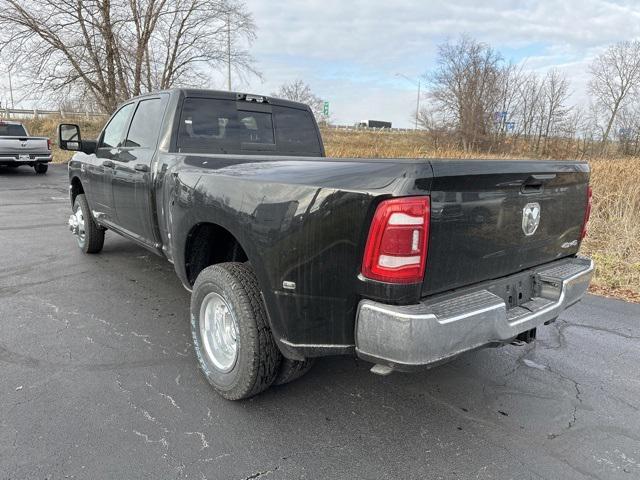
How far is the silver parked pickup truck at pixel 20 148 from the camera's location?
51.8ft

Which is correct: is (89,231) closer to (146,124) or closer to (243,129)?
(146,124)

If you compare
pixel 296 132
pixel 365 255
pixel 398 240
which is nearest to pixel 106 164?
pixel 296 132

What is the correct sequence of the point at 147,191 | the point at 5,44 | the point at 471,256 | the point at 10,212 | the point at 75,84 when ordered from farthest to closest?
the point at 75,84 → the point at 5,44 → the point at 10,212 → the point at 147,191 → the point at 471,256

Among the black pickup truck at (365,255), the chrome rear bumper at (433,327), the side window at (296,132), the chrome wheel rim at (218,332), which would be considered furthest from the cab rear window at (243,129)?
the chrome rear bumper at (433,327)

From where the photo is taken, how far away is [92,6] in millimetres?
20594

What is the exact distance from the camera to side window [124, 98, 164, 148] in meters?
4.02

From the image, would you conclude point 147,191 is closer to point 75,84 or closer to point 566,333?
point 566,333

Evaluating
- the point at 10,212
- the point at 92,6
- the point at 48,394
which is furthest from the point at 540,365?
the point at 92,6

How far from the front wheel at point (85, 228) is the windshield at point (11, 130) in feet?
45.0

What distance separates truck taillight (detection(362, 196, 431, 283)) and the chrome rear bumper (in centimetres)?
15

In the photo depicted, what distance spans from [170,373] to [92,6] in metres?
22.8

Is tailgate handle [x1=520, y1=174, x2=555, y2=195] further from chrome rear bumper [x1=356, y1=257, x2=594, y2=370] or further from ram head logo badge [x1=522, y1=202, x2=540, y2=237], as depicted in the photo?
chrome rear bumper [x1=356, y1=257, x2=594, y2=370]

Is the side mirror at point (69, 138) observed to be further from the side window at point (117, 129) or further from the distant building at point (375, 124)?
the distant building at point (375, 124)

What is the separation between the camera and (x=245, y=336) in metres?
2.50
